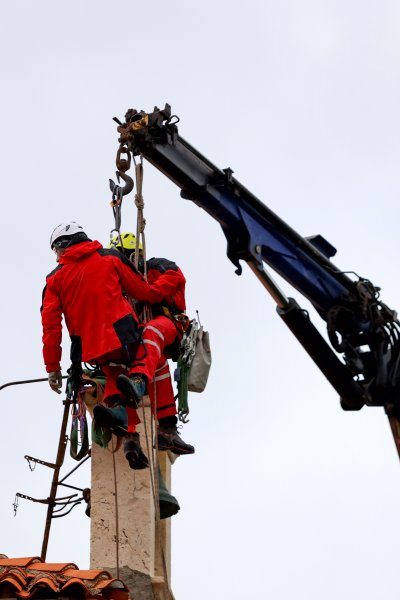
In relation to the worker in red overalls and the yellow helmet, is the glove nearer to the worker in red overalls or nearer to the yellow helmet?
the worker in red overalls

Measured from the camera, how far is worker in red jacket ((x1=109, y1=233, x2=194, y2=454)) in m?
12.0

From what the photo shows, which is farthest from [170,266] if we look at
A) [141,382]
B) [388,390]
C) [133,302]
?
[388,390]

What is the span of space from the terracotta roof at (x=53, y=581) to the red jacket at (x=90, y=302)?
152 cm

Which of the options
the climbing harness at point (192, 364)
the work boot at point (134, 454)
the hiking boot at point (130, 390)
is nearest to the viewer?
the hiking boot at point (130, 390)

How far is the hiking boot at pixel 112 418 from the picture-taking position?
11.0 metres

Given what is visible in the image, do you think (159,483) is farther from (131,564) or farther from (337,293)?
(337,293)

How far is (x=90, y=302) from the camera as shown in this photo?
11.6m

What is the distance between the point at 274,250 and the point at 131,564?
9.22 ft

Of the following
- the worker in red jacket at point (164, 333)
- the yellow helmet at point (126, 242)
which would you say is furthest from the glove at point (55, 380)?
the yellow helmet at point (126, 242)

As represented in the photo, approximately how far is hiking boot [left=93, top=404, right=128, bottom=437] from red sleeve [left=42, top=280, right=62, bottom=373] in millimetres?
740

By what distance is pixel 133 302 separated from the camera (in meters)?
12.3

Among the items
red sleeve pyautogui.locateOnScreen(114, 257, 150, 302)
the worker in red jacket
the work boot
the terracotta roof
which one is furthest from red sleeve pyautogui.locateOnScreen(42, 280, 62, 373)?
the terracotta roof

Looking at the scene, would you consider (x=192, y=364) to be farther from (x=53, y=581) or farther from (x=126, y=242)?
(x=53, y=581)

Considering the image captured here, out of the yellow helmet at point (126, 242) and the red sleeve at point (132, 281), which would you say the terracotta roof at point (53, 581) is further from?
the yellow helmet at point (126, 242)
